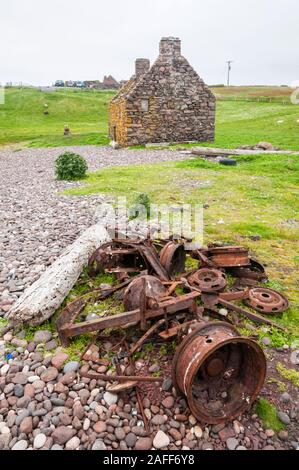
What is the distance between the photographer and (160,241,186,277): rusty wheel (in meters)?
5.47

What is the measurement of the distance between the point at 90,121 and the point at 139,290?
49702 millimetres

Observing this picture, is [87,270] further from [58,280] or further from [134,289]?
[134,289]

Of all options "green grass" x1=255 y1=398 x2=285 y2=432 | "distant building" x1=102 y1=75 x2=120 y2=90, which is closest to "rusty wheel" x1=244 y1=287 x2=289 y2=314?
"green grass" x1=255 y1=398 x2=285 y2=432

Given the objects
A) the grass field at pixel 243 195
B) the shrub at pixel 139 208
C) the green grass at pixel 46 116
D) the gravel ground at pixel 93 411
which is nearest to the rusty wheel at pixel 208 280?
the grass field at pixel 243 195

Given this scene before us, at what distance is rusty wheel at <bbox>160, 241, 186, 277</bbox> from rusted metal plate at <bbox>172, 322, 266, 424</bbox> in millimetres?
1898

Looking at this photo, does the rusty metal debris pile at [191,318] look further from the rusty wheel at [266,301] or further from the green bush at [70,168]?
the green bush at [70,168]

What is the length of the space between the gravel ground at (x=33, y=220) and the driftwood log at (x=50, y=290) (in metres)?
0.57

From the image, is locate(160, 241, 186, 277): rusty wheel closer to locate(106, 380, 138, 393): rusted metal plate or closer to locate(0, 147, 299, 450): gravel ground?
locate(0, 147, 299, 450): gravel ground

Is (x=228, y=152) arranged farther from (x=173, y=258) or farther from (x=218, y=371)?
(x=218, y=371)

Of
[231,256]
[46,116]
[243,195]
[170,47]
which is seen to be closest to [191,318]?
[231,256]

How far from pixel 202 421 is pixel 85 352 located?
63.7 inches

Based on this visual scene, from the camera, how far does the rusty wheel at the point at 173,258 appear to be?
17.9 ft

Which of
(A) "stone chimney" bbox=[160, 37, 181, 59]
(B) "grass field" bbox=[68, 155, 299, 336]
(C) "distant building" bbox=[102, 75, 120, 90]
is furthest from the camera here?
(C) "distant building" bbox=[102, 75, 120, 90]

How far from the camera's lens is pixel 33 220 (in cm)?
946
